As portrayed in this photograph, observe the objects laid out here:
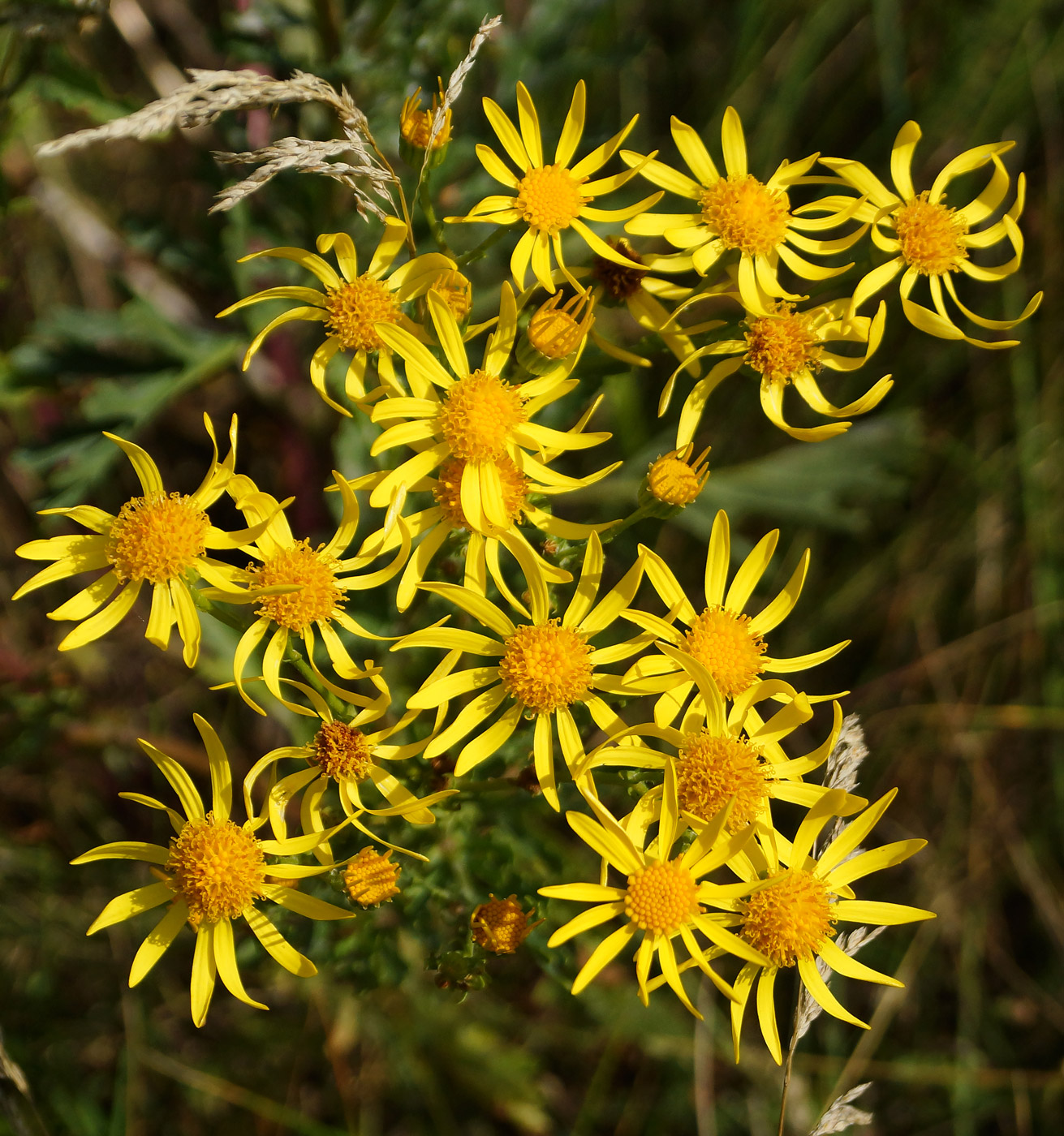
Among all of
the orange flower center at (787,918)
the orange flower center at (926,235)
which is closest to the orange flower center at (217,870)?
the orange flower center at (787,918)

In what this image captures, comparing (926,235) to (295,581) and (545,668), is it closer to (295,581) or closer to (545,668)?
(545,668)

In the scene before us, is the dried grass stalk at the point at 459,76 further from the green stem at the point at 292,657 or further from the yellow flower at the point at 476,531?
the green stem at the point at 292,657

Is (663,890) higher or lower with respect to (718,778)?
lower

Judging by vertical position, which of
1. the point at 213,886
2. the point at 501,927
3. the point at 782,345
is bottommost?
the point at 501,927

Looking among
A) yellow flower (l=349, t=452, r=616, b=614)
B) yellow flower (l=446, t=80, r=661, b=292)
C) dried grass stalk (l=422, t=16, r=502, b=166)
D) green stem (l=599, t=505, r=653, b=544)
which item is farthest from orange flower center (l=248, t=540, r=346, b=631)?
dried grass stalk (l=422, t=16, r=502, b=166)

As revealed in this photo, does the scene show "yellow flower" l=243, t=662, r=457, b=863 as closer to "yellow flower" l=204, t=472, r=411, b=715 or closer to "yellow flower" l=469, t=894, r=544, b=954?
"yellow flower" l=204, t=472, r=411, b=715

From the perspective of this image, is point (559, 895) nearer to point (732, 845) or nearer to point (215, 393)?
point (732, 845)

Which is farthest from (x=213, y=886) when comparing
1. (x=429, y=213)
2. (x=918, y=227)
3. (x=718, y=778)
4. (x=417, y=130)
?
(x=918, y=227)

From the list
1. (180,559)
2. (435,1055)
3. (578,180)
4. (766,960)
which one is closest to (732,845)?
(766,960)
